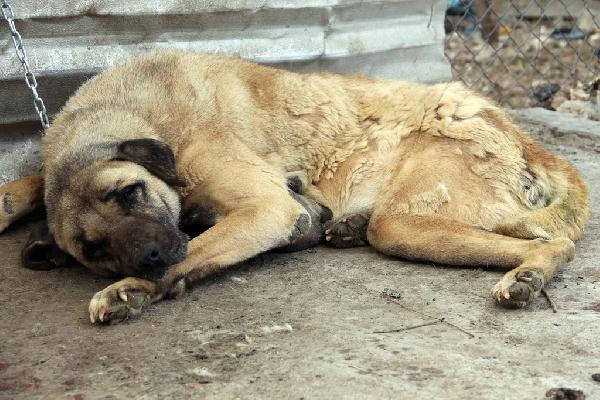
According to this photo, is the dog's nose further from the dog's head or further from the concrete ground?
the concrete ground

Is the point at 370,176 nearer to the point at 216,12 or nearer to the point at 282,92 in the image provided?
the point at 282,92

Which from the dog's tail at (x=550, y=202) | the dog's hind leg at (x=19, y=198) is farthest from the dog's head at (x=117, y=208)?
the dog's tail at (x=550, y=202)

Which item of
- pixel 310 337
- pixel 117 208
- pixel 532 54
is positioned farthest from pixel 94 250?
pixel 532 54

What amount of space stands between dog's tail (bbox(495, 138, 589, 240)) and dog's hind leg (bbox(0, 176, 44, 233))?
2.66 meters

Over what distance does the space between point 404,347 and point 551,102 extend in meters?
6.43

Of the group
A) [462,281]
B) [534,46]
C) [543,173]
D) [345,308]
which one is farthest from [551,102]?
[345,308]

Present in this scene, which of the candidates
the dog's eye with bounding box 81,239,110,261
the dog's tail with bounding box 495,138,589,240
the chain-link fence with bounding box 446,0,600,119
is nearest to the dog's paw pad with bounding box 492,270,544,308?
the dog's tail with bounding box 495,138,589,240

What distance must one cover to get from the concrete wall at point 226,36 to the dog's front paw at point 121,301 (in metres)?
1.87

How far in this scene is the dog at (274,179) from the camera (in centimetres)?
396

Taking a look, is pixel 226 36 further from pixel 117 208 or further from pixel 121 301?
pixel 121 301

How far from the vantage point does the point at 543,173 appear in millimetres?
4648

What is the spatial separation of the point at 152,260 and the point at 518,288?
1.66 metres

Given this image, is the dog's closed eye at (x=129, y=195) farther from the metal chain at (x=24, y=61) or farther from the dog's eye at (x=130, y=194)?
the metal chain at (x=24, y=61)

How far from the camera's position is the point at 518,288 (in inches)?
145
